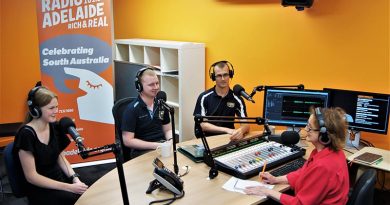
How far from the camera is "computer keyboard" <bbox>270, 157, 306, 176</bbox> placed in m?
2.38

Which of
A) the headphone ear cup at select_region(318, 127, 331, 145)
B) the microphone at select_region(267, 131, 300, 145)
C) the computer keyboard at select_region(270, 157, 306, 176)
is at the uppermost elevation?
the headphone ear cup at select_region(318, 127, 331, 145)

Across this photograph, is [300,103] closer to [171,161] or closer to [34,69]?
[171,161]

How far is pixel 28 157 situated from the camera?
2303mm

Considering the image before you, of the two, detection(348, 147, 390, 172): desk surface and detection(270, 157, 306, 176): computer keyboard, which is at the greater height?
detection(270, 157, 306, 176): computer keyboard

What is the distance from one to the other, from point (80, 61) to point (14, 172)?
1832 mm

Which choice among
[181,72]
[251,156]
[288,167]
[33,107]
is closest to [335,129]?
[288,167]

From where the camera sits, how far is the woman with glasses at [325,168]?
6.32 feet

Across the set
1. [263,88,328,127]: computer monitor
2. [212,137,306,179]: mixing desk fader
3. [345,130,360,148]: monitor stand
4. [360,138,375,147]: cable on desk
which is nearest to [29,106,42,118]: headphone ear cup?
[212,137,306,179]: mixing desk fader

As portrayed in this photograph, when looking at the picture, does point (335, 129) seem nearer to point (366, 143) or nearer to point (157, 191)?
point (157, 191)

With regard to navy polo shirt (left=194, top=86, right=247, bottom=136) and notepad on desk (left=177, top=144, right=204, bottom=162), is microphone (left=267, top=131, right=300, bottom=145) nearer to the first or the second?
notepad on desk (left=177, top=144, right=204, bottom=162)

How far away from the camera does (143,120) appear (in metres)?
3.05

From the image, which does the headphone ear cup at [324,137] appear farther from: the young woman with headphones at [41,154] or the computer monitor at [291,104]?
the young woman with headphones at [41,154]

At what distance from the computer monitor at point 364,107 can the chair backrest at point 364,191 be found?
1.15 metres

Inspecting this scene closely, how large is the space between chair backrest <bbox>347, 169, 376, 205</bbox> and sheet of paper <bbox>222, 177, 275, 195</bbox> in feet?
1.53
